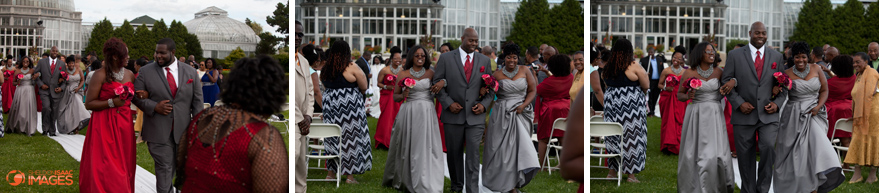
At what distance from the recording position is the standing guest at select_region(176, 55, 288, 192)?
291 cm

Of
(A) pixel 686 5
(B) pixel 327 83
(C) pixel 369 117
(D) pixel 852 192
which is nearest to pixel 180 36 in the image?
(B) pixel 327 83

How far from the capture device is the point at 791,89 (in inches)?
261

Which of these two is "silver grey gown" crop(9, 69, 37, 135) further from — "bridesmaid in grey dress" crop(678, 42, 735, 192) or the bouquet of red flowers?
"bridesmaid in grey dress" crop(678, 42, 735, 192)

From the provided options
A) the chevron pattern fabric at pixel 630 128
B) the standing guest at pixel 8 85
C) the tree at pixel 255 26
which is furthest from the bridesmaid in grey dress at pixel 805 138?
the standing guest at pixel 8 85

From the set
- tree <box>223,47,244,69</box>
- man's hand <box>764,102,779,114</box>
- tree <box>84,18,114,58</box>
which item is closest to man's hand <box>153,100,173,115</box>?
tree <box>223,47,244,69</box>

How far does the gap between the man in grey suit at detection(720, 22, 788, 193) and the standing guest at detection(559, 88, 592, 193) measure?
3169mm

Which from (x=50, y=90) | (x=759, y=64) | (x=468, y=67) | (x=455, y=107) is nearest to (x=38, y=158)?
(x=50, y=90)

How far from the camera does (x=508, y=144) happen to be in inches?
279

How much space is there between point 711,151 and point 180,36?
209 inches

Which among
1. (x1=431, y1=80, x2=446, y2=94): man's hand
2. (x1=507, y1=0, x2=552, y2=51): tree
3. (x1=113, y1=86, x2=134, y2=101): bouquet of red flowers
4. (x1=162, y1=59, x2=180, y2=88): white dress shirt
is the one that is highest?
(x1=507, y1=0, x2=552, y2=51): tree

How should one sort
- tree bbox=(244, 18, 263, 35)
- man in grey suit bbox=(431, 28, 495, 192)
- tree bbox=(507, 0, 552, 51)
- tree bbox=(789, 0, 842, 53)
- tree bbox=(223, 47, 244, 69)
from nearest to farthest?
tree bbox=(223, 47, 244, 69), tree bbox=(244, 18, 263, 35), man in grey suit bbox=(431, 28, 495, 192), tree bbox=(507, 0, 552, 51), tree bbox=(789, 0, 842, 53)

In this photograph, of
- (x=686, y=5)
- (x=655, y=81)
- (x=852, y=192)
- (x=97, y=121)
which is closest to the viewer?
(x=97, y=121)

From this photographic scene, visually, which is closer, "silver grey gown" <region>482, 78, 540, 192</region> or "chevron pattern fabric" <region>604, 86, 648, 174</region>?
"silver grey gown" <region>482, 78, 540, 192</region>

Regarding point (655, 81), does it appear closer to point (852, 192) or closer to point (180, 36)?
point (852, 192)
